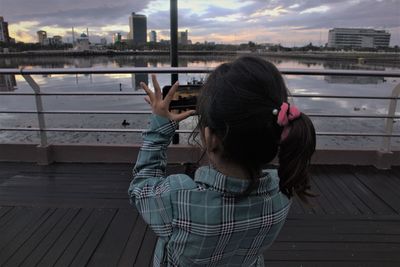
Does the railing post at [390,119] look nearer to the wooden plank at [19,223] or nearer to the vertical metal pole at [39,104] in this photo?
the wooden plank at [19,223]

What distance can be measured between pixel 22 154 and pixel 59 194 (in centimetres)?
114

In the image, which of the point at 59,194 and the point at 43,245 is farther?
the point at 59,194

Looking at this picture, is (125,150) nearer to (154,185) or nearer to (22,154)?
(22,154)

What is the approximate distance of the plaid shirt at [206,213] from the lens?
0.84 m

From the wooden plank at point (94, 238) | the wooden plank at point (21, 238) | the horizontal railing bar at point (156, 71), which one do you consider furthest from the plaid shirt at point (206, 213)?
the horizontal railing bar at point (156, 71)

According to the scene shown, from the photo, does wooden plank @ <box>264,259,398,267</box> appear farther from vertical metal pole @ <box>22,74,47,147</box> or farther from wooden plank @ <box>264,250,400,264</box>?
vertical metal pole @ <box>22,74,47,147</box>

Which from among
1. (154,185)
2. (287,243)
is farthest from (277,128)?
(287,243)

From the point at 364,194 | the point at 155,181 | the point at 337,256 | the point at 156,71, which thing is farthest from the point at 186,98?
the point at 364,194

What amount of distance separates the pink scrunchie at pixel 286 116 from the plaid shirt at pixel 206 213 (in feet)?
0.50

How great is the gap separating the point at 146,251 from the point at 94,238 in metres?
0.37

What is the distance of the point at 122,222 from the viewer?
2.35 m

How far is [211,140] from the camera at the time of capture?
84 cm

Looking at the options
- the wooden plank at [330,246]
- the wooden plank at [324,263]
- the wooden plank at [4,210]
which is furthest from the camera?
the wooden plank at [4,210]

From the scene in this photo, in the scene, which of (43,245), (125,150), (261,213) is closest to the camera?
(261,213)
